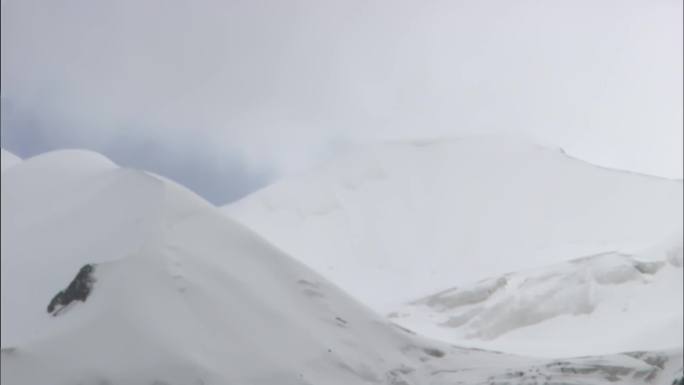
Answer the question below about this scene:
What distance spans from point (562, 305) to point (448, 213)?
2927 cm

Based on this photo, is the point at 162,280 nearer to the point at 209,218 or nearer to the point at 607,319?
the point at 209,218

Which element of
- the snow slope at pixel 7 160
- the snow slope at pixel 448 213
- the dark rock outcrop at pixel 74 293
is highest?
the snow slope at pixel 448 213

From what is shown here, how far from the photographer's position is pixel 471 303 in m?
79.4

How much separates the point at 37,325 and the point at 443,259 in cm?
6729

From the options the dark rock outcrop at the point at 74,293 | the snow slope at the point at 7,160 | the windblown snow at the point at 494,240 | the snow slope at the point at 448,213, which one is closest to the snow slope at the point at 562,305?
the windblown snow at the point at 494,240

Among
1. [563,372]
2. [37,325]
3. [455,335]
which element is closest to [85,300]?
[37,325]

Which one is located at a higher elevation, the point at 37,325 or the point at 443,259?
the point at 443,259

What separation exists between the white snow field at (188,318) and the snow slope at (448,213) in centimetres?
4537

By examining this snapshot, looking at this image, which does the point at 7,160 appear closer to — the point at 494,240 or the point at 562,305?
the point at 562,305

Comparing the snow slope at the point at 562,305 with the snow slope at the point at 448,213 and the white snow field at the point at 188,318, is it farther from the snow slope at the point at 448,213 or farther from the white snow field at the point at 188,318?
the white snow field at the point at 188,318

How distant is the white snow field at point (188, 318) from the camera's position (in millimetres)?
29500

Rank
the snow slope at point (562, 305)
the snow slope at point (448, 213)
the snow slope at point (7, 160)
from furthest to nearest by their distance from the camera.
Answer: the snow slope at point (448, 213), the snow slope at point (562, 305), the snow slope at point (7, 160)

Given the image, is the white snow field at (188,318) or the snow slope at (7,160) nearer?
the white snow field at (188,318)

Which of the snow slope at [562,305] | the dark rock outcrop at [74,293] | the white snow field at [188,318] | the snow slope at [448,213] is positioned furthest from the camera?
the snow slope at [448,213]
